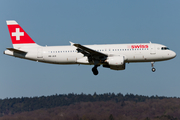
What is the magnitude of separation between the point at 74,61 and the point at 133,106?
192 ft

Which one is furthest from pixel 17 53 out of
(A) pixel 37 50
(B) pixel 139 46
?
(B) pixel 139 46

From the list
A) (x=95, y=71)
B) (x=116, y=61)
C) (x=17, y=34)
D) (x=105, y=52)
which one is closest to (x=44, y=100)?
(x=17, y=34)

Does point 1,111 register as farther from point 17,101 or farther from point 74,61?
point 74,61

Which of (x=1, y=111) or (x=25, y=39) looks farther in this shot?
(x=1, y=111)

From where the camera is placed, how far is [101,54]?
47281 millimetres

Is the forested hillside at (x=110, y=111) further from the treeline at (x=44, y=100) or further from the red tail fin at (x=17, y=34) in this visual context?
the red tail fin at (x=17, y=34)

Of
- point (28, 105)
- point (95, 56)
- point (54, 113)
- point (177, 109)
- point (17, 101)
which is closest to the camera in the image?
point (95, 56)

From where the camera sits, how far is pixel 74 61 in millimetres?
49312

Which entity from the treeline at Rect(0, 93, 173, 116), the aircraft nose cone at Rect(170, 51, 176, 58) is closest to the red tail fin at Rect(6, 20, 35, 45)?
the aircraft nose cone at Rect(170, 51, 176, 58)

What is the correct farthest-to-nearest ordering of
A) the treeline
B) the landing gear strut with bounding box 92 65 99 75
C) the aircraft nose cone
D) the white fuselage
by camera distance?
the treeline
the landing gear strut with bounding box 92 65 99 75
the aircraft nose cone
the white fuselage

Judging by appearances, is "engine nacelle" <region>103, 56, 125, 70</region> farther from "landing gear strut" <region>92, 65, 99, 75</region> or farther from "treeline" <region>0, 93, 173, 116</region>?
"treeline" <region>0, 93, 173, 116</region>

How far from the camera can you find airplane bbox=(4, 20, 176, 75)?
47875 mm

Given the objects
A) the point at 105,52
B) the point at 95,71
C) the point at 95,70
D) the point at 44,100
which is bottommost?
the point at 44,100

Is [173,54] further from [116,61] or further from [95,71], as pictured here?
[95,71]
